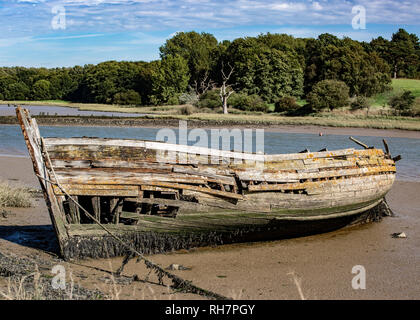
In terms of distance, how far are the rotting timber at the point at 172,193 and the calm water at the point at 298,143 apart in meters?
8.19

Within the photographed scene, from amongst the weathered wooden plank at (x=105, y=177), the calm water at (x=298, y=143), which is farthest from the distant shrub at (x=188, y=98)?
the weathered wooden plank at (x=105, y=177)

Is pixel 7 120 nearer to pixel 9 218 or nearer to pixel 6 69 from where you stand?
pixel 9 218

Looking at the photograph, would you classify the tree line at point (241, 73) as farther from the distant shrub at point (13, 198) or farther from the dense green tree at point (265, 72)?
the distant shrub at point (13, 198)

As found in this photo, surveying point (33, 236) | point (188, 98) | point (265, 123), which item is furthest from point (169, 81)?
point (33, 236)

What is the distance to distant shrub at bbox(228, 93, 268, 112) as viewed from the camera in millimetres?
54950

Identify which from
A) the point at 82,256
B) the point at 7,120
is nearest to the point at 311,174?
the point at 82,256

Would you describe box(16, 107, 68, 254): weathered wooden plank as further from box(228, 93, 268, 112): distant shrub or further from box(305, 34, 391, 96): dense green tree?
box(305, 34, 391, 96): dense green tree

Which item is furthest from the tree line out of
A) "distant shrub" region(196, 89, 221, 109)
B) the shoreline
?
the shoreline

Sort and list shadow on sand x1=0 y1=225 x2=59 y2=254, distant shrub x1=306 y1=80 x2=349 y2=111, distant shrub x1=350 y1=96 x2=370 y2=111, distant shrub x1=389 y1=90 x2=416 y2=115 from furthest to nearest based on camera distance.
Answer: distant shrub x1=306 y1=80 x2=349 y2=111 → distant shrub x1=350 y1=96 x2=370 y2=111 → distant shrub x1=389 y1=90 x2=416 y2=115 → shadow on sand x1=0 y1=225 x2=59 y2=254

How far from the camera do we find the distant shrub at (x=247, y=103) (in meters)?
55.0

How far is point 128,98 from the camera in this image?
76.1 m

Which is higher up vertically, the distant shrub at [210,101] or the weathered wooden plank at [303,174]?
the weathered wooden plank at [303,174]

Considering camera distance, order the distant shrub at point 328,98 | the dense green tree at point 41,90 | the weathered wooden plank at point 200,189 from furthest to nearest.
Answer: the dense green tree at point 41,90 → the distant shrub at point 328,98 → the weathered wooden plank at point 200,189

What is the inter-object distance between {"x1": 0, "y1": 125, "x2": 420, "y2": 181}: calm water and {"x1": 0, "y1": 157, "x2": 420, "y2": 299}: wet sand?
7515mm
